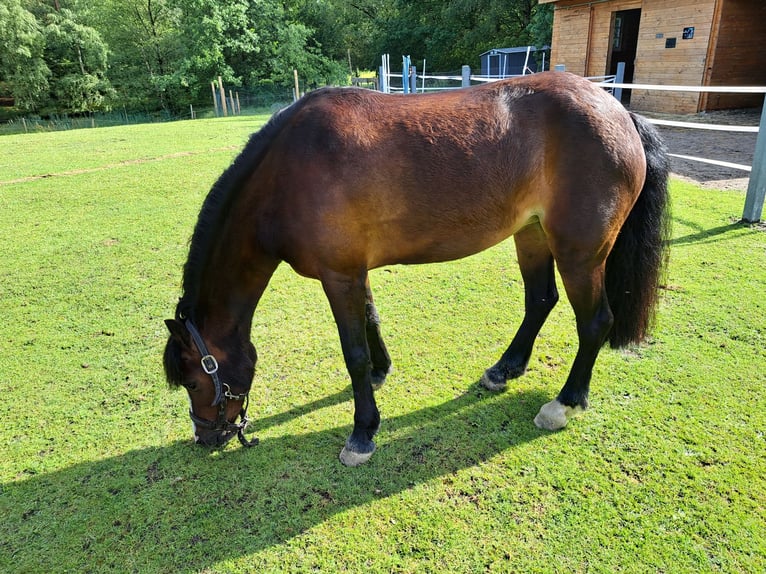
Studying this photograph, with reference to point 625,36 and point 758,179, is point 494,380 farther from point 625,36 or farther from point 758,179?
point 625,36

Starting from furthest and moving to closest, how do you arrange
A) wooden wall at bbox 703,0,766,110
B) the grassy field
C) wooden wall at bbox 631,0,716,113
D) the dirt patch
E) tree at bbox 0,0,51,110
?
1. tree at bbox 0,0,51,110
2. wooden wall at bbox 631,0,716,113
3. wooden wall at bbox 703,0,766,110
4. the dirt patch
5. the grassy field

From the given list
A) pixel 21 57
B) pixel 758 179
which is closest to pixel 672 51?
pixel 758 179

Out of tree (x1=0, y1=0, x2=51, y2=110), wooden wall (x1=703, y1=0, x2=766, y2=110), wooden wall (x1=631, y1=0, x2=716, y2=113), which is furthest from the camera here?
tree (x1=0, y1=0, x2=51, y2=110)

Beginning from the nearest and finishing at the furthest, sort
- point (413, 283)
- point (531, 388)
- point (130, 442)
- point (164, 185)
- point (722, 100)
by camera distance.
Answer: point (130, 442) → point (531, 388) → point (413, 283) → point (164, 185) → point (722, 100)

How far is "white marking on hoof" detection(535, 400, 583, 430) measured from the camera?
2.69m

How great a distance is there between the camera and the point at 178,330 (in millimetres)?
2225

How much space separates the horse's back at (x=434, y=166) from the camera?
224cm

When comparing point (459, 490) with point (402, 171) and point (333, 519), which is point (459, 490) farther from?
point (402, 171)

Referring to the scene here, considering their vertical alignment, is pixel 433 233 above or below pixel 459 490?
above

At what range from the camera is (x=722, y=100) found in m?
12.8

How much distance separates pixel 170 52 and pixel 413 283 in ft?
133

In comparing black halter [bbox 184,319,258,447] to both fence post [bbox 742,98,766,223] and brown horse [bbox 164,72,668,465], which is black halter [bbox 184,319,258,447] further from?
fence post [bbox 742,98,766,223]

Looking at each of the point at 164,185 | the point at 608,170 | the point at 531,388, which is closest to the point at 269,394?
the point at 531,388

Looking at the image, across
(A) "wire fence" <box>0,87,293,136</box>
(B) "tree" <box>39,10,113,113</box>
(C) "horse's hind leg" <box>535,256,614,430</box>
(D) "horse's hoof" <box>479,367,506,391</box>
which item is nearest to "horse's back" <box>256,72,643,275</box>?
(C) "horse's hind leg" <box>535,256,614,430</box>
